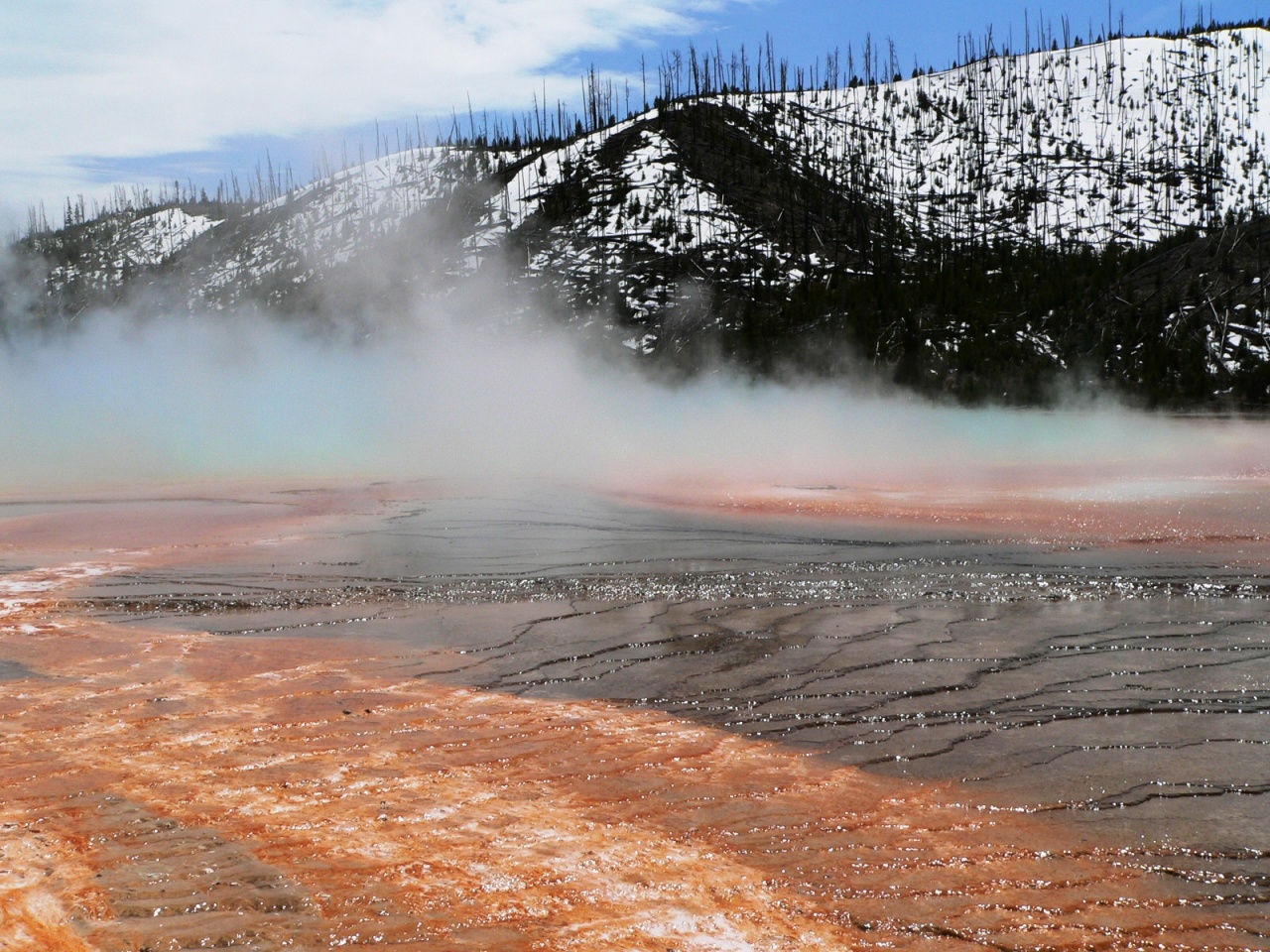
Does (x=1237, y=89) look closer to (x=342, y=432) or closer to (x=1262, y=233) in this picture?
(x=1262, y=233)

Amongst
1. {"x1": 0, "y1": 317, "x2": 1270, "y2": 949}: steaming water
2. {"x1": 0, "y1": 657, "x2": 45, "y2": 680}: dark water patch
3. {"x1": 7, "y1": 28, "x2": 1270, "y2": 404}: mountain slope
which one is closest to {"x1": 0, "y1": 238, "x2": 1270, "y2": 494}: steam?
{"x1": 7, "y1": 28, "x2": 1270, "y2": 404}: mountain slope

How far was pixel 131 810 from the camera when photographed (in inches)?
188

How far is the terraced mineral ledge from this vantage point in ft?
12.8

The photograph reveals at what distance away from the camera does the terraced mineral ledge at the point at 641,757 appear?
12.8 ft

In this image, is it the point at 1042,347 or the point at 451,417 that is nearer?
the point at 451,417

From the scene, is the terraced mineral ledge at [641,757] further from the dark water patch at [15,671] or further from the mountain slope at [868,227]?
the mountain slope at [868,227]

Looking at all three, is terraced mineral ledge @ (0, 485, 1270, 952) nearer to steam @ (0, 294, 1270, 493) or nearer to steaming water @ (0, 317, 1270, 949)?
steaming water @ (0, 317, 1270, 949)

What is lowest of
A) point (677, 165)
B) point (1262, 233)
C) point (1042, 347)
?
point (1042, 347)

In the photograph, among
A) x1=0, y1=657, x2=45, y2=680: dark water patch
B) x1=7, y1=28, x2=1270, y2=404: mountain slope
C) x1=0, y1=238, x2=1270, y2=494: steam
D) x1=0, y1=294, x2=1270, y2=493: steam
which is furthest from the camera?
x1=7, y1=28, x2=1270, y2=404: mountain slope

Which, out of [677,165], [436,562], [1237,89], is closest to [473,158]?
[677,165]

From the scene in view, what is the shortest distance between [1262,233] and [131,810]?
208 feet

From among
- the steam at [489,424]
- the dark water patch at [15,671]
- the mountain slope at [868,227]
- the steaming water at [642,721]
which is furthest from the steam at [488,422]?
the dark water patch at [15,671]

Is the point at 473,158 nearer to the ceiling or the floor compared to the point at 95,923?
nearer to the ceiling

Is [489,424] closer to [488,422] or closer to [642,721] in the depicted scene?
[488,422]
